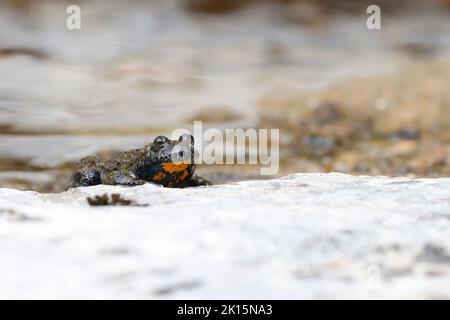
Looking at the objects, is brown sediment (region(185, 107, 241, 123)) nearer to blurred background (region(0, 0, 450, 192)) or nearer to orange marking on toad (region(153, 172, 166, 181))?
blurred background (region(0, 0, 450, 192))

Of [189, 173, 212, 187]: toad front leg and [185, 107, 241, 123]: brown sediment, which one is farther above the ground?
[185, 107, 241, 123]: brown sediment

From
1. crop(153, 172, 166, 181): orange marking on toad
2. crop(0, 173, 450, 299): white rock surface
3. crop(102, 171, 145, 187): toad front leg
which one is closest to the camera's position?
crop(0, 173, 450, 299): white rock surface

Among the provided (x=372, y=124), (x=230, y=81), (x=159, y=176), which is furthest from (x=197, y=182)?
(x=230, y=81)

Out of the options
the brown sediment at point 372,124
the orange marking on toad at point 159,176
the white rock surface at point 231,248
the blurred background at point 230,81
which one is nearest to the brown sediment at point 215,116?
the blurred background at point 230,81

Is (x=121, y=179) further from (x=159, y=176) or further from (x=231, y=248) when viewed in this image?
(x=231, y=248)

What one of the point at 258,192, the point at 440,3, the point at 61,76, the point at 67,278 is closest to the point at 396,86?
the point at 440,3

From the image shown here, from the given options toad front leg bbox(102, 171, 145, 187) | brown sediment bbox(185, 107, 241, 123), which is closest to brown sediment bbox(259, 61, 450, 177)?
brown sediment bbox(185, 107, 241, 123)

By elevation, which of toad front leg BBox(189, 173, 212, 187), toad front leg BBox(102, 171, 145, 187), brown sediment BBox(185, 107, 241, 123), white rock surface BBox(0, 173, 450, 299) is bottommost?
white rock surface BBox(0, 173, 450, 299)
